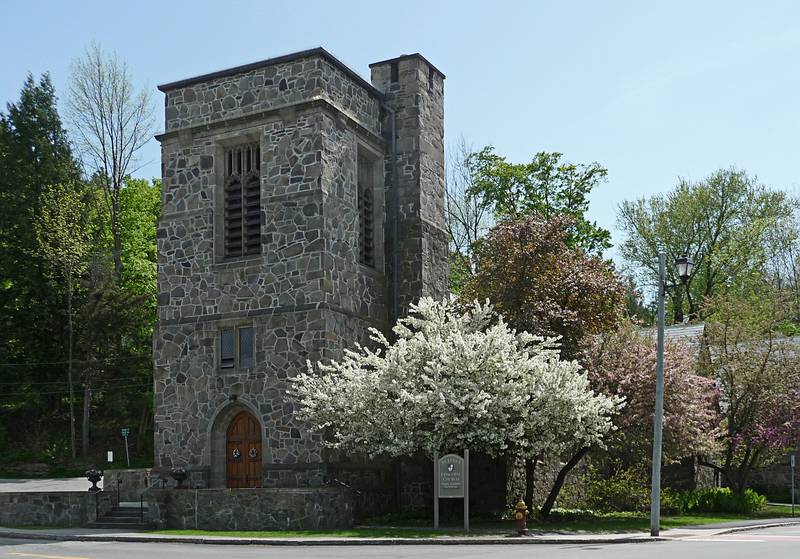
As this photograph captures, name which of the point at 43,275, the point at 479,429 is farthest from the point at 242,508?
the point at 43,275

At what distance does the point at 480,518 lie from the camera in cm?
2753

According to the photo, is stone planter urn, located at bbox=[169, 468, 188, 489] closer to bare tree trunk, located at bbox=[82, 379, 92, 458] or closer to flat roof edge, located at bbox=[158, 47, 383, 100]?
flat roof edge, located at bbox=[158, 47, 383, 100]

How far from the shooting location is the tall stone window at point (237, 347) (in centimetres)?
2817

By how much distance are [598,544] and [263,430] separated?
10.5 meters

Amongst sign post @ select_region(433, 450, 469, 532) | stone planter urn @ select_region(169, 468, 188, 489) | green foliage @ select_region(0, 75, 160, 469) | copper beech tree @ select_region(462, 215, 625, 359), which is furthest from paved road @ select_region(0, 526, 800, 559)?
green foliage @ select_region(0, 75, 160, 469)

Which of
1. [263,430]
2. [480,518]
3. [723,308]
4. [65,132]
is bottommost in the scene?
[480,518]

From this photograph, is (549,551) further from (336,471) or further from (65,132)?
(65,132)

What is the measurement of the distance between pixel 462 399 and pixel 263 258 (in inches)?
312

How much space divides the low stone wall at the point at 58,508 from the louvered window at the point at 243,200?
25.8ft

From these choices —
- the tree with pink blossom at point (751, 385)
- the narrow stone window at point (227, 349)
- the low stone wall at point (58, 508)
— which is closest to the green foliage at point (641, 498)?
the tree with pink blossom at point (751, 385)

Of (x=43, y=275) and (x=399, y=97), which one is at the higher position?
(x=399, y=97)

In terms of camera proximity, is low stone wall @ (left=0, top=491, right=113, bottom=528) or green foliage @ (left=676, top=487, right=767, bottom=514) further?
green foliage @ (left=676, top=487, right=767, bottom=514)

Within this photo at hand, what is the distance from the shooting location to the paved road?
1734 centimetres

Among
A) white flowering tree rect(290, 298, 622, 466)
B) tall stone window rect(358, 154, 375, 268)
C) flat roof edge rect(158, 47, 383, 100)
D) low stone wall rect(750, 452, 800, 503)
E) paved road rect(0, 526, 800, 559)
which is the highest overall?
flat roof edge rect(158, 47, 383, 100)
